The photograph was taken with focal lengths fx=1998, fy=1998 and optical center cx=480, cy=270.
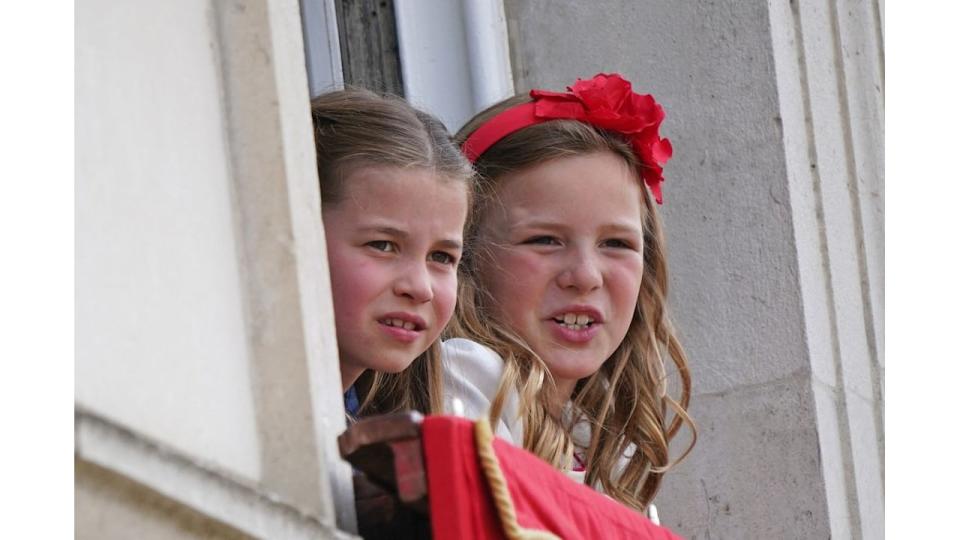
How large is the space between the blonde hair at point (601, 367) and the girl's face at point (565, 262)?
0.02 metres

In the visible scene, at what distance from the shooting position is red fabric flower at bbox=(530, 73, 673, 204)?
3258mm

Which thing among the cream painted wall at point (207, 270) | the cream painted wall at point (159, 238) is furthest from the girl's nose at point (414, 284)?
the cream painted wall at point (159, 238)

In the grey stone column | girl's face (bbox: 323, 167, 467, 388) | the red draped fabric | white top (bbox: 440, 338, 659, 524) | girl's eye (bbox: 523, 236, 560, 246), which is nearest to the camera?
the red draped fabric

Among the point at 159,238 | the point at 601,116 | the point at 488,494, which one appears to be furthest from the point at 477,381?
the point at 159,238

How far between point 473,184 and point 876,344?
120 centimetres

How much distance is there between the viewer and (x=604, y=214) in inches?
123

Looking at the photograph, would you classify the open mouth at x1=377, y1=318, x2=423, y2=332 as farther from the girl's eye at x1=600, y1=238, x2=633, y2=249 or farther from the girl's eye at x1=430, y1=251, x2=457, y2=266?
the girl's eye at x1=600, y1=238, x2=633, y2=249

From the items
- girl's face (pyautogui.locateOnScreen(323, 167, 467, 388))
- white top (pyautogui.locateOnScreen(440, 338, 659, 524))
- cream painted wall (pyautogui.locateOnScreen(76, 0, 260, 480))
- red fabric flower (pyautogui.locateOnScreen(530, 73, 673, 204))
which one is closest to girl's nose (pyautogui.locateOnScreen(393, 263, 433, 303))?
girl's face (pyautogui.locateOnScreen(323, 167, 467, 388))

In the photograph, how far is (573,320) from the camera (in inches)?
122

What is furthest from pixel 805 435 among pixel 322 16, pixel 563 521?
pixel 563 521

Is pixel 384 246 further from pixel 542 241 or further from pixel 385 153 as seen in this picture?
pixel 542 241

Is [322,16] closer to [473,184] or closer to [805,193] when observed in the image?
[473,184]

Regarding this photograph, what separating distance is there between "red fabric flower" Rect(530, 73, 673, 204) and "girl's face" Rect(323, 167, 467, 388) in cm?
65

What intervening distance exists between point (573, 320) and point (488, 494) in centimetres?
118
